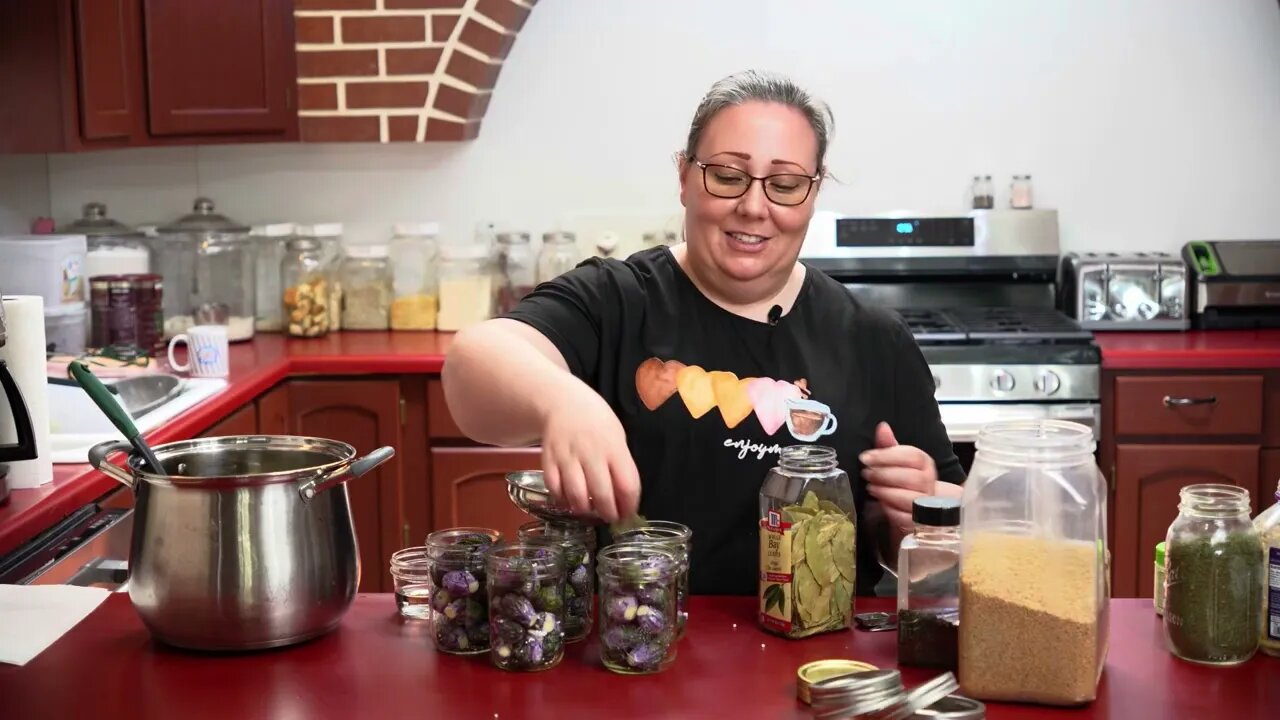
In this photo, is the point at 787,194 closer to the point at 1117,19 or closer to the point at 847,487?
the point at 847,487

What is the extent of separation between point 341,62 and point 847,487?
2.83m

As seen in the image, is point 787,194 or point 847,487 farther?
point 787,194

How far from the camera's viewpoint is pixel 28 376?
2.16 meters

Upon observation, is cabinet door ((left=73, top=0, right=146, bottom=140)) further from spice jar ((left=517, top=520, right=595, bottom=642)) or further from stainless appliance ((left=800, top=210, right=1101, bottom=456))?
spice jar ((left=517, top=520, right=595, bottom=642))

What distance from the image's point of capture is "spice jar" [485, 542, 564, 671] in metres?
1.42

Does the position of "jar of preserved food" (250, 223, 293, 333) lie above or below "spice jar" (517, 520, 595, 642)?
above

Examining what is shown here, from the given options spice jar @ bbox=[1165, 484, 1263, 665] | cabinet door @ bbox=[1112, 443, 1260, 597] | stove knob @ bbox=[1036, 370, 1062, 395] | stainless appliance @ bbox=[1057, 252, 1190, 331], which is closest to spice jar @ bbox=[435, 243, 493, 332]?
stove knob @ bbox=[1036, 370, 1062, 395]

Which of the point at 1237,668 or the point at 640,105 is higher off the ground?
the point at 640,105

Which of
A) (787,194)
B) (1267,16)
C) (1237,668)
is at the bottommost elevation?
(1237,668)

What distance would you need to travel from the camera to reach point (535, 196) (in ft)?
14.0

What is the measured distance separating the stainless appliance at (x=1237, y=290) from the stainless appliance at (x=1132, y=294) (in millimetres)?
50

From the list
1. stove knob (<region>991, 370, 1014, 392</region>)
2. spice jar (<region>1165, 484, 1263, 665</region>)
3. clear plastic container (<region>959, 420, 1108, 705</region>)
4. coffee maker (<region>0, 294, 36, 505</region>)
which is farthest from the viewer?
stove knob (<region>991, 370, 1014, 392</region>)

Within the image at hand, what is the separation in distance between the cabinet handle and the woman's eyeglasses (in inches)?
78.3

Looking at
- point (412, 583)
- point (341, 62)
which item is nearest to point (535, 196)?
point (341, 62)
